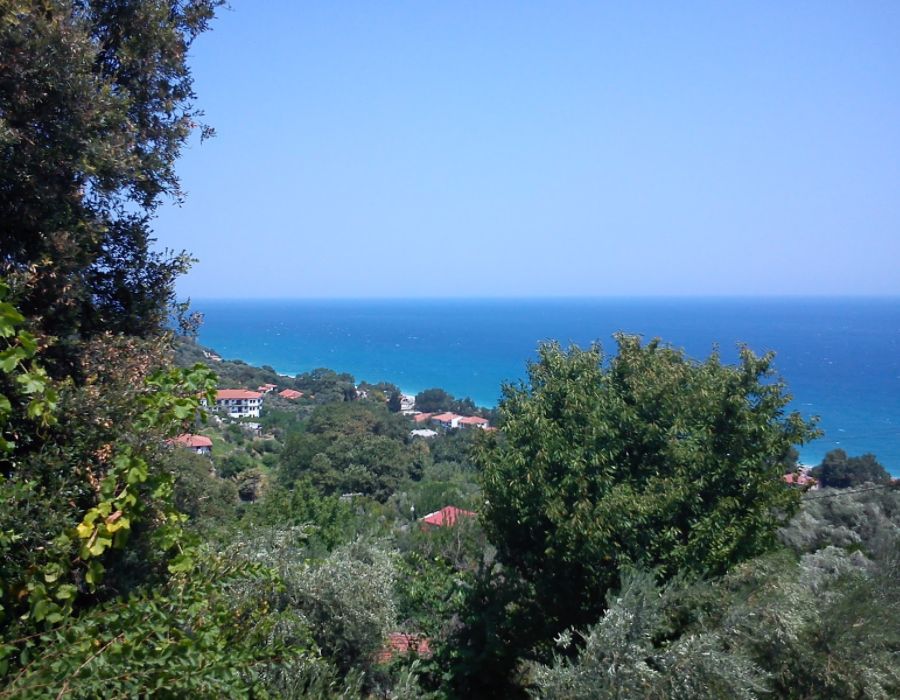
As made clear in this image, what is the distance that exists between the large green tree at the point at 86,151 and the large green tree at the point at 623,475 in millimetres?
4496

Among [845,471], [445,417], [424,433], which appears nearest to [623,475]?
[845,471]

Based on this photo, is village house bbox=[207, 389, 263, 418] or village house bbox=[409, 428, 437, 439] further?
village house bbox=[207, 389, 263, 418]

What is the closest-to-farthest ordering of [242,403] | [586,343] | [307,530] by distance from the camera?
[307,530] < [586,343] < [242,403]

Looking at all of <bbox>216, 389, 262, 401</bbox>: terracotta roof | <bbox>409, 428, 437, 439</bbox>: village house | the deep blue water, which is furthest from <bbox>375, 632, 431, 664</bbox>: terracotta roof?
<bbox>216, 389, 262, 401</bbox>: terracotta roof

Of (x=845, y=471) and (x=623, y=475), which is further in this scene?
(x=845, y=471)

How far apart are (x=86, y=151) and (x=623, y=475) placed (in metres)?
6.16

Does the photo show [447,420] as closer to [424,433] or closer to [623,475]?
[424,433]

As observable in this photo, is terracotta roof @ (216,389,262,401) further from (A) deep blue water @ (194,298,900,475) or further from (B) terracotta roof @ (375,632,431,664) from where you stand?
(B) terracotta roof @ (375,632,431,664)

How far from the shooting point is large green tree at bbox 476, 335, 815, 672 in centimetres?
733

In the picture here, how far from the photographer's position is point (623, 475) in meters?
7.95

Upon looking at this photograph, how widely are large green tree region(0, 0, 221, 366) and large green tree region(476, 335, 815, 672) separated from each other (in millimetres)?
4496

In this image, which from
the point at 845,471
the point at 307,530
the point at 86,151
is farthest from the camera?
the point at 845,471

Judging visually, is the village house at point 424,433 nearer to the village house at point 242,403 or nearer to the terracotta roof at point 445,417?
the terracotta roof at point 445,417

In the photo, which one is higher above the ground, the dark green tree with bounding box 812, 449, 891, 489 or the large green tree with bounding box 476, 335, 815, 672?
the large green tree with bounding box 476, 335, 815, 672
